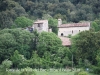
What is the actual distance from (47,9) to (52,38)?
20.3 metres

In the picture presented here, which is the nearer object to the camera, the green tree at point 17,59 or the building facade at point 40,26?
the green tree at point 17,59

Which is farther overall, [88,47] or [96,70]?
[88,47]

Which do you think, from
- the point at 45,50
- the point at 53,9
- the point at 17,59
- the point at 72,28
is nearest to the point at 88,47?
the point at 45,50

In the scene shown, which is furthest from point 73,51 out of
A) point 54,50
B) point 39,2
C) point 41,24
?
point 39,2

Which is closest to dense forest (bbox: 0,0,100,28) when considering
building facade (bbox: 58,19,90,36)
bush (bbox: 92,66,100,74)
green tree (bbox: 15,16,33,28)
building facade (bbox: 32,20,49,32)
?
green tree (bbox: 15,16,33,28)

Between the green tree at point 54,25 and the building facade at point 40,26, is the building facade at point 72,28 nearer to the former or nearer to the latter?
the green tree at point 54,25

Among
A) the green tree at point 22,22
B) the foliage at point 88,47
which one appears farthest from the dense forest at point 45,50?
the green tree at point 22,22

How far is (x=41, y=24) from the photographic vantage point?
4022cm

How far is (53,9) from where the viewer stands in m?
54.0

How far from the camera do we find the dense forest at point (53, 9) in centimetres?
4756

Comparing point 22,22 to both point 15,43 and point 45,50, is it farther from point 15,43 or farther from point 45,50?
point 45,50

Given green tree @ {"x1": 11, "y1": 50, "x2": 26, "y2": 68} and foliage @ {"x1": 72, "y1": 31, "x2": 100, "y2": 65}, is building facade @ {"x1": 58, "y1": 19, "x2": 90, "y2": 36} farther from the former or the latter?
green tree @ {"x1": 11, "y1": 50, "x2": 26, "y2": 68}

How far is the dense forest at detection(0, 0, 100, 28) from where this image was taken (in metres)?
47.6

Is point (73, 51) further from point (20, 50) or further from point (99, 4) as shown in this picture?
point (99, 4)
